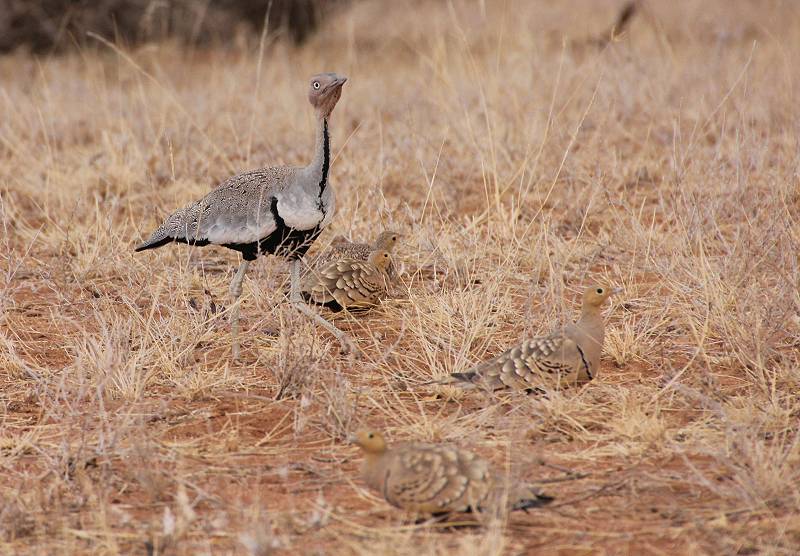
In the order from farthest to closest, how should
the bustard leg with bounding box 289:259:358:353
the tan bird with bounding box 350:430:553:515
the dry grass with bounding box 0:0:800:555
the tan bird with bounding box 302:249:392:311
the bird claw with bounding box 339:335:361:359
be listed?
1. the tan bird with bounding box 302:249:392:311
2. the bustard leg with bounding box 289:259:358:353
3. the bird claw with bounding box 339:335:361:359
4. the dry grass with bounding box 0:0:800:555
5. the tan bird with bounding box 350:430:553:515

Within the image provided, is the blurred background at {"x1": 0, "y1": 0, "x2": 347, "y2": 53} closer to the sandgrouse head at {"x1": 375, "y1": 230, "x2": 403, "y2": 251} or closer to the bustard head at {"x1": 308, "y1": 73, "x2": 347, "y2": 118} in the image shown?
the sandgrouse head at {"x1": 375, "y1": 230, "x2": 403, "y2": 251}

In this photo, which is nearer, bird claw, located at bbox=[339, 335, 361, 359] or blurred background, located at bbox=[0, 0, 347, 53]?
bird claw, located at bbox=[339, 335, 361, 359]

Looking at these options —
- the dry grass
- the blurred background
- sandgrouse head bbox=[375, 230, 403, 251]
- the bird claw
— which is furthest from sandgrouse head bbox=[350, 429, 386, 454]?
the blurred background

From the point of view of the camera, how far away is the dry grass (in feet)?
10.7

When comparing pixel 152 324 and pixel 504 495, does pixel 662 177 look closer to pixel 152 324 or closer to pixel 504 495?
pixel 152 324

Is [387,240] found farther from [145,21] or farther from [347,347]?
[145,21]

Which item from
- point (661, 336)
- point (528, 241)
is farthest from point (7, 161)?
point (661, 336)

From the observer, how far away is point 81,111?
9.15m

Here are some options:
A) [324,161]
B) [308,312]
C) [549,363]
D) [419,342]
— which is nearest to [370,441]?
[549,363]

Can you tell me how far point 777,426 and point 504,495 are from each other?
129 cm

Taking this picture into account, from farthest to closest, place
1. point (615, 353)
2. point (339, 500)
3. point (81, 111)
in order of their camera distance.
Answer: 1. point (81, 111)
2. point (615, 353)
3. point (339, 500)

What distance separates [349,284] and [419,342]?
1.90 ft

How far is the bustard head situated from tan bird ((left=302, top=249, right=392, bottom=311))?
0.78 meters

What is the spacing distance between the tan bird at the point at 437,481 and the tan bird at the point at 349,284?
75.0 inches
